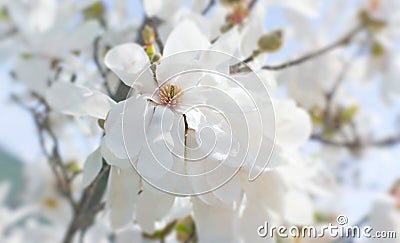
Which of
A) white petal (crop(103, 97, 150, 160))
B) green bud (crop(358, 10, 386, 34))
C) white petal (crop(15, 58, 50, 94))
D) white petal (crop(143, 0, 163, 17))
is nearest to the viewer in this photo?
white petal (crop(103, 97, 150, 160))

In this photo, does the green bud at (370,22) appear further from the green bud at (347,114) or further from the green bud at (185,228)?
the green bud at (185,228)

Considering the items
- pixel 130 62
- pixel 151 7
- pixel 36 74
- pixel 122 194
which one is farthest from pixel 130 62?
pixel 36 74

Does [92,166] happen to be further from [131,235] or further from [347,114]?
[347,114]

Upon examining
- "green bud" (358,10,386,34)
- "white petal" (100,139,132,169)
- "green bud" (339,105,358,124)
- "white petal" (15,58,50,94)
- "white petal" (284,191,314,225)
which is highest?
"green bud" (358,10,386,34)

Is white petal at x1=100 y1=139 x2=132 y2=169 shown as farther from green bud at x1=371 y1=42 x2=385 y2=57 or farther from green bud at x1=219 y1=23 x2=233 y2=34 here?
green bud at x1=371 y1=42 x2=385 y2=57

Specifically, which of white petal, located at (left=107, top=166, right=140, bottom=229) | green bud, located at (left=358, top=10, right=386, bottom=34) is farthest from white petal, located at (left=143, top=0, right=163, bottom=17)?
green bud, located at (left=358, top=10, right=386, bottom=34)

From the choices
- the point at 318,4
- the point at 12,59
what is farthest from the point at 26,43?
Answer: the point at 318,4
